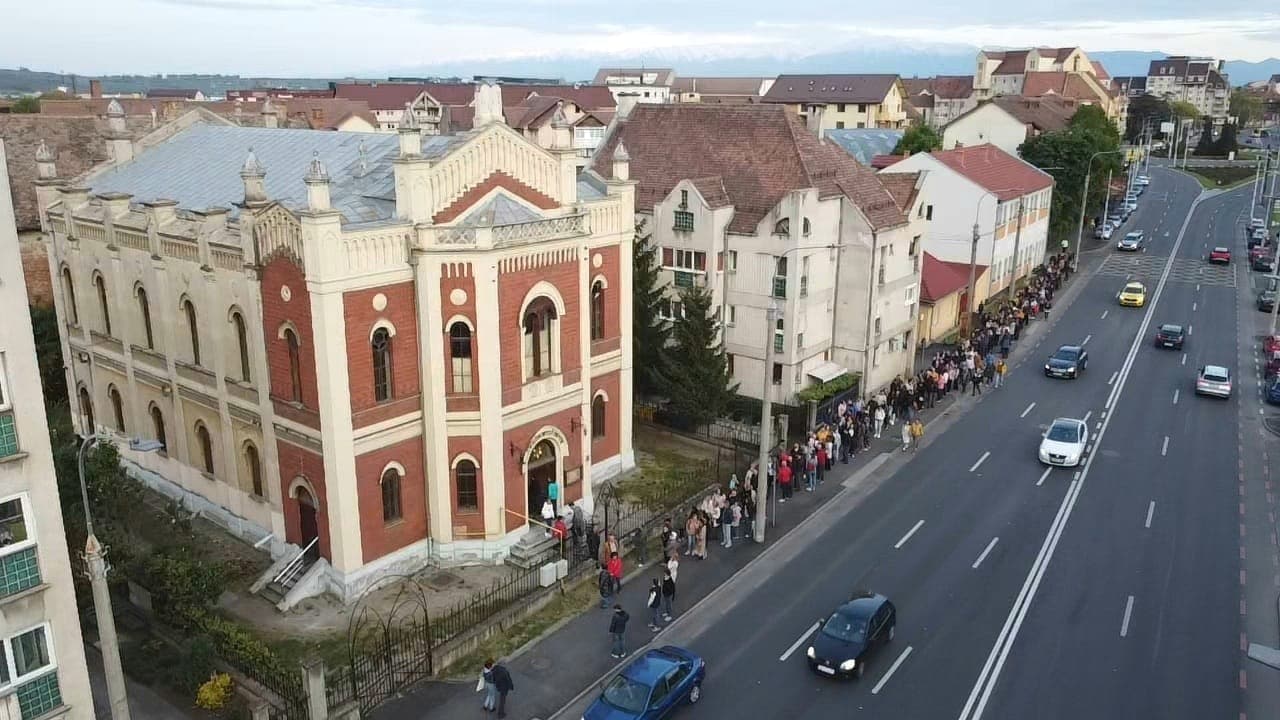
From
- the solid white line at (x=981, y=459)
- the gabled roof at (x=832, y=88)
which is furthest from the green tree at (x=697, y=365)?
the gabled roof at (x=832, y=88)

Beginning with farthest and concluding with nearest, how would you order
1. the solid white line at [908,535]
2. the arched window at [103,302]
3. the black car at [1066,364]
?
1. the black car at [1066,364]
2. the arched window at [103,302]
3. the solid white line at [908,535]

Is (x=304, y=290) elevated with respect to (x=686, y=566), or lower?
elevated

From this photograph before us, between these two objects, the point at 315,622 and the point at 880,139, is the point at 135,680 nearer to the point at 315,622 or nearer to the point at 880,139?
the point at 315,622

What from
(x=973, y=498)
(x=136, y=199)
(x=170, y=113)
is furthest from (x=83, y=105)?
(x=973, y=498)

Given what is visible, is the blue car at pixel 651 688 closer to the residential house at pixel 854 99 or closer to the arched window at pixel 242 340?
the arched window at pixel 242 340

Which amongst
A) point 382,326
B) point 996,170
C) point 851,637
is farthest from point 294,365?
point 996,170
